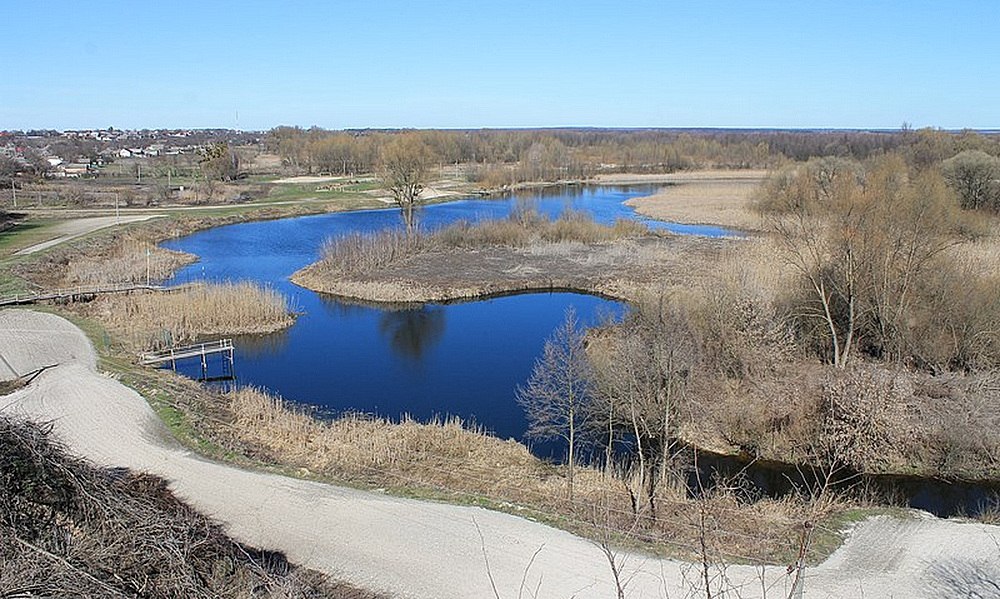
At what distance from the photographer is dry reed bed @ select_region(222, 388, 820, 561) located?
12.5 meters

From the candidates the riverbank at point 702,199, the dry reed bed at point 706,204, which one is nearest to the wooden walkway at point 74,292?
the dry reed bed at point 706,204

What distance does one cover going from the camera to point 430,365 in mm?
25297

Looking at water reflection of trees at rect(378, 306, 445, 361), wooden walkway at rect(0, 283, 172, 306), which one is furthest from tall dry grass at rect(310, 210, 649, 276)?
wooden walkway at rect(0, 283, 172, 306)

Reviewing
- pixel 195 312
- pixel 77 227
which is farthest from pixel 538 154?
pixel 195 312

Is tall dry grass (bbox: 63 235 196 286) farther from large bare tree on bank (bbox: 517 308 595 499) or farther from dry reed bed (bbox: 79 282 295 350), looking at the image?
large bare tree on bank (bbox: 517 308 595 499)

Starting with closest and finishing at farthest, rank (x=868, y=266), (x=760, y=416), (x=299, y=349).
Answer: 1. (x=760, y=416)
2. (x=868, y=266)
3. (x=299, y=349)

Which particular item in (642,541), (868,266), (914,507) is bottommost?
(914,507)

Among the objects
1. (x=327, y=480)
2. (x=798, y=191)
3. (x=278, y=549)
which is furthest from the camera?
(x=798, y=191)

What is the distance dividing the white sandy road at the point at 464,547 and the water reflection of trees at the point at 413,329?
12343 millimetres

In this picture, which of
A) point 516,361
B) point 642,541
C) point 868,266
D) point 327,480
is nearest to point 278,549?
point 327,480

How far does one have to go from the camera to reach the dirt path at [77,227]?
135ft

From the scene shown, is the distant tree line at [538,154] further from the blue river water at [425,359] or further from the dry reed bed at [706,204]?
the blue river water at [425,359]

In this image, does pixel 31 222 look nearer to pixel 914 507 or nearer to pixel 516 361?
pixel 516 361

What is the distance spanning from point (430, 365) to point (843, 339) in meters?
13.5
